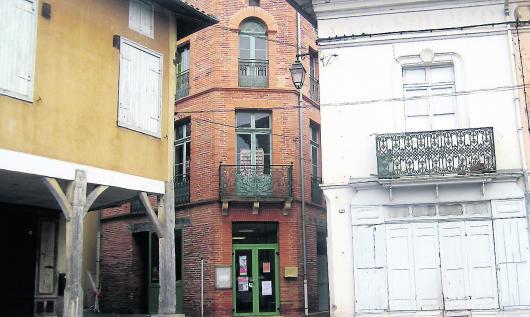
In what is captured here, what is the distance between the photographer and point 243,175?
19234mm

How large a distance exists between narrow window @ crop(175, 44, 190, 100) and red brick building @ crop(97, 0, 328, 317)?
0.11 ft

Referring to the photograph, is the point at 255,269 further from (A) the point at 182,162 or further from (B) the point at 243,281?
(A) the point at 182,162

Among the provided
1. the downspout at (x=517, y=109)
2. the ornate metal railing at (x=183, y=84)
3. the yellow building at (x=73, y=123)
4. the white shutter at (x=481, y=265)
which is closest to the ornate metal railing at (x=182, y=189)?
the ornate metal railing at (x=183, y=84)

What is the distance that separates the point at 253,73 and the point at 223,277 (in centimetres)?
633

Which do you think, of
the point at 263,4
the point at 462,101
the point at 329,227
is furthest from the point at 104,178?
the point at 263,4

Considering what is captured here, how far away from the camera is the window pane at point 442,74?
571 inches

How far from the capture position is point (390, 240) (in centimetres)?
1395

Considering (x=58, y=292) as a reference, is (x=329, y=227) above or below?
above

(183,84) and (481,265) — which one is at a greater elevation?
(183,84)

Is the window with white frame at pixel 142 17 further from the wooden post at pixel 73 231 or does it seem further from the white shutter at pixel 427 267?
the white shutter at pixel 427 267

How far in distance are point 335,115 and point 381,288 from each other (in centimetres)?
397

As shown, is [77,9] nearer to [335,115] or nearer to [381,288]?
[335,115]

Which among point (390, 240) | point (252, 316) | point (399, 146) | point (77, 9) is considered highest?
point (77, 9)

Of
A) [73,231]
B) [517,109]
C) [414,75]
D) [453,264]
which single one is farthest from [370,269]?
[73,231]
